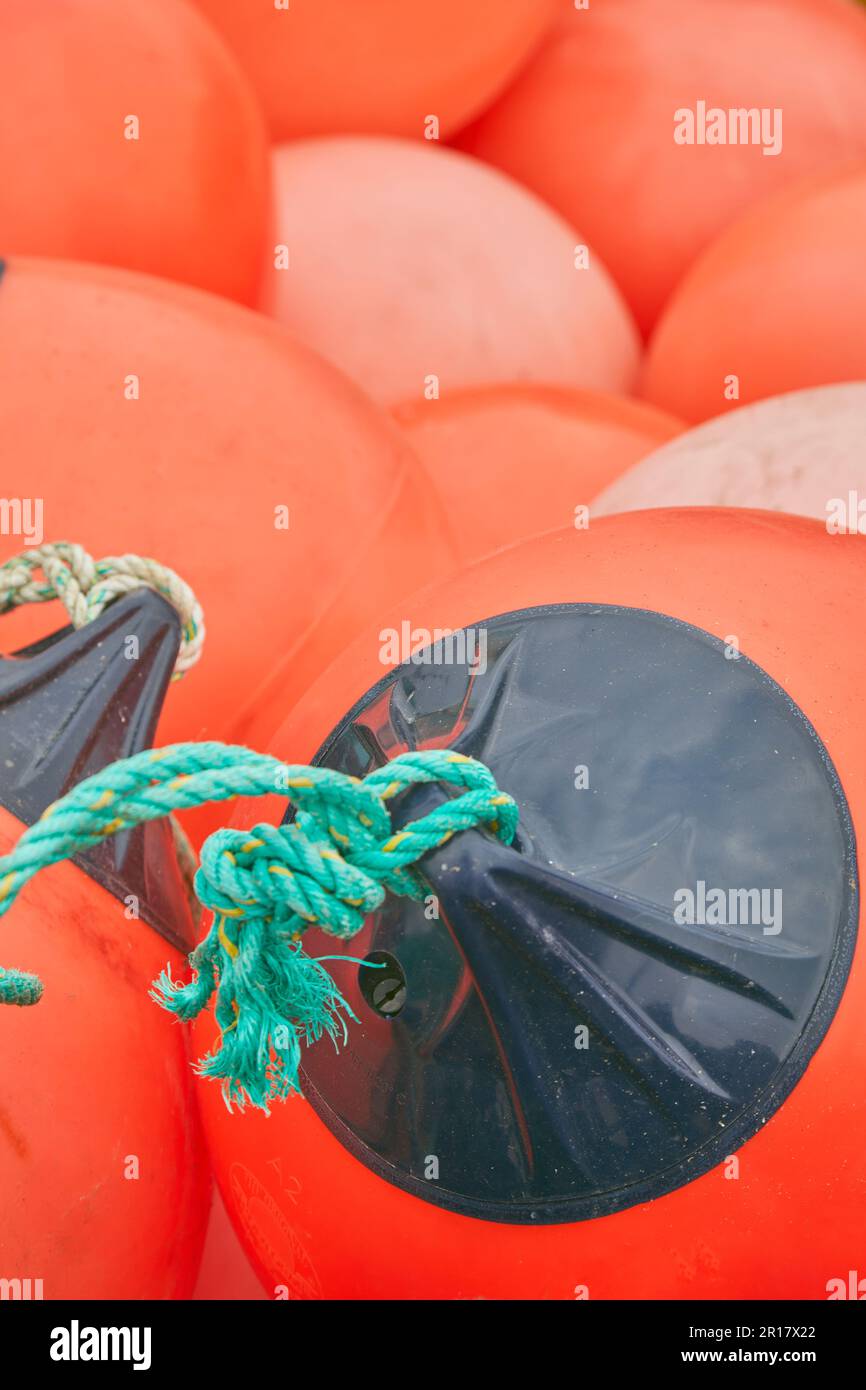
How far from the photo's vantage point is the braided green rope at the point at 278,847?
69 cm

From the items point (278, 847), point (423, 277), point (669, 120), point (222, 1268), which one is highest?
point (669, 120)

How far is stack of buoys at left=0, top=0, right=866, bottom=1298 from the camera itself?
0.72 metres

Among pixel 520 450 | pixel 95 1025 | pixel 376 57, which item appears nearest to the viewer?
pixel 95 1025

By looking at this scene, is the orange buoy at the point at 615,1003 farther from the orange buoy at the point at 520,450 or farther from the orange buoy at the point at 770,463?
the orange buoy at the point at 520,450

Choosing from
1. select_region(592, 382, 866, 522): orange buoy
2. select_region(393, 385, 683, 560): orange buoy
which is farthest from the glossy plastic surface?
select_region(393, 385, 683, 560): orange buoy

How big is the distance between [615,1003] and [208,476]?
0.69 metres

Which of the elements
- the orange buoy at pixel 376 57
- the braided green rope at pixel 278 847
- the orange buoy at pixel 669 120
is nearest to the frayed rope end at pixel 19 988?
the braided green rope at pixel 278 847

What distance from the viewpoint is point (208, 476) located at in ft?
4.09

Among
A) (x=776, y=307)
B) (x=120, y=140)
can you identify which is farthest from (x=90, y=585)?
(x=776, y=307)

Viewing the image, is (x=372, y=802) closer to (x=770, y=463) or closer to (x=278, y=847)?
(x=278, y=847)

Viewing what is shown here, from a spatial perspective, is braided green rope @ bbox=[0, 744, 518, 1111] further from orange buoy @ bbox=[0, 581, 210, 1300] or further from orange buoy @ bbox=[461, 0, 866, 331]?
orange buoy @ bbox=[461, 0, 866, 331]

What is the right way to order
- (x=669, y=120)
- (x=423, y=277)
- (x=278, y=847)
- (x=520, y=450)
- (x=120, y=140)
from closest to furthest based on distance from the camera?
(x=278, y=847) < (x=120, y=140) < (x=520, y=450) < (x=423, y=277) < (x=669, y=120)

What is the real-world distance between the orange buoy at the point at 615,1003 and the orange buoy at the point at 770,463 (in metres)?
0.40

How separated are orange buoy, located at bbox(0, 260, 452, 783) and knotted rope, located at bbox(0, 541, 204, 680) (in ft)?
0.51
